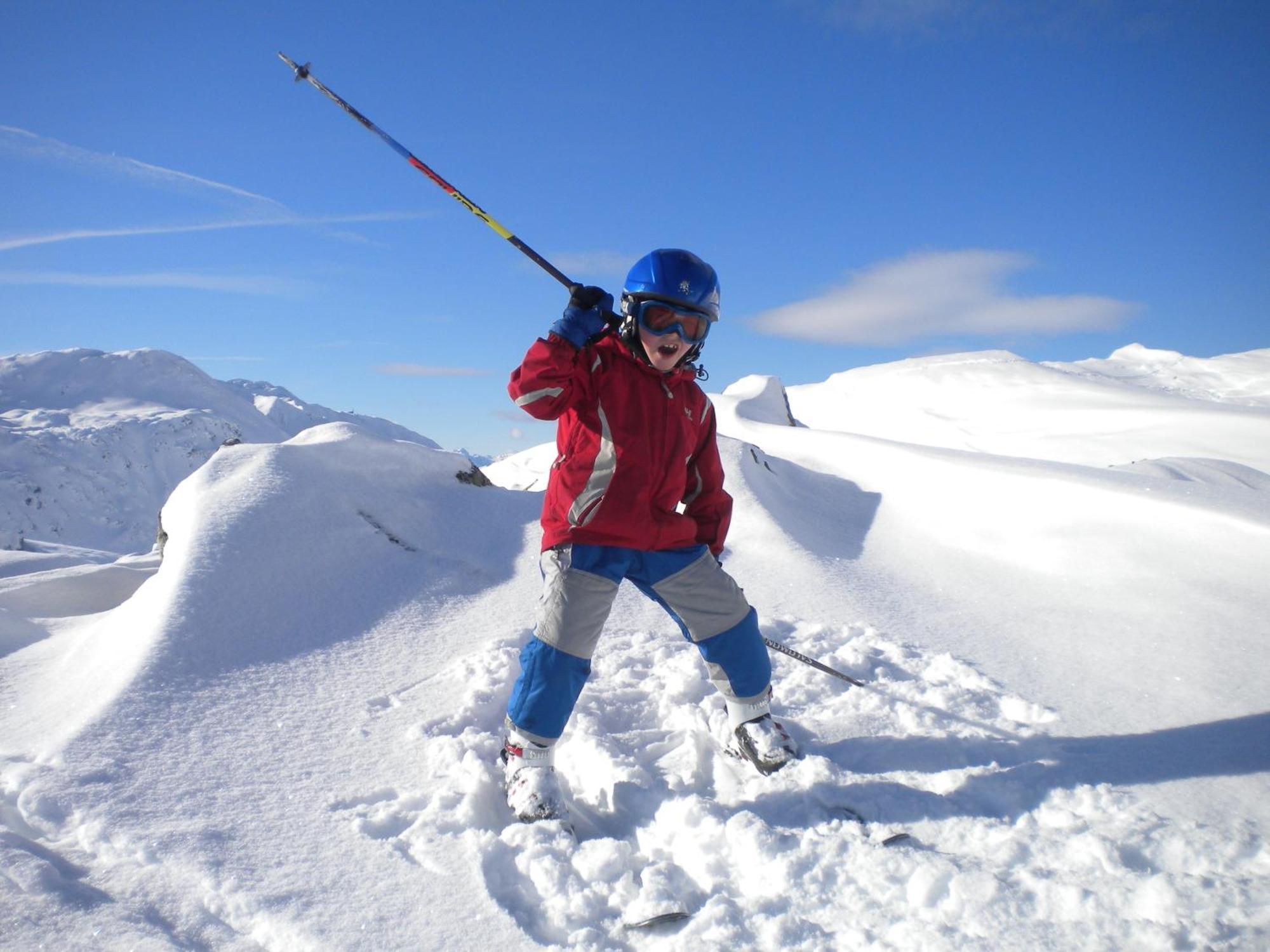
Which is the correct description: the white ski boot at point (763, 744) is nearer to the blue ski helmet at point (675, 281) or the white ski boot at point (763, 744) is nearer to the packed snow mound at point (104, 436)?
the blue ski helmet at point (675, 281)

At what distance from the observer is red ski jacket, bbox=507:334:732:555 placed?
2604 millimetres

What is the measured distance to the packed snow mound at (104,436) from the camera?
47.1 metres

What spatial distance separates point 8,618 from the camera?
4.11 metres

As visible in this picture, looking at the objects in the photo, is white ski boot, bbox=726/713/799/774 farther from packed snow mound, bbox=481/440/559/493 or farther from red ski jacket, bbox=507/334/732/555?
packed snow mound, bbox=481/440/559/493

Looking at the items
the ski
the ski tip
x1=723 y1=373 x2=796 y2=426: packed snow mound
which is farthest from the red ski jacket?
x1=723 y1=373 x2=796 y2=426: packed snow mound

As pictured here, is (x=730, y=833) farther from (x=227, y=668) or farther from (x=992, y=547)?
(x=992, y=547)

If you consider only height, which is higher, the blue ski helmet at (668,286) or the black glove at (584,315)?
the blue ski helmet at (668,286)

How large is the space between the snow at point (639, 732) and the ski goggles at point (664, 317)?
160cm

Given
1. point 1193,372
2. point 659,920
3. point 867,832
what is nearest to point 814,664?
point 867,832

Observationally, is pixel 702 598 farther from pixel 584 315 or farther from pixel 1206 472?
pixel 1206 472

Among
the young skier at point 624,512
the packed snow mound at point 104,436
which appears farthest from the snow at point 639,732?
the packed snow mound at point 104,436

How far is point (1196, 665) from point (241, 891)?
3909 mm

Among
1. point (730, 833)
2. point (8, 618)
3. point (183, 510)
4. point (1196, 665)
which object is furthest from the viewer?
point (183, 510)

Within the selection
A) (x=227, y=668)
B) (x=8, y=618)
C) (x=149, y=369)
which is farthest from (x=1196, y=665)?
(x=149, y=369)
